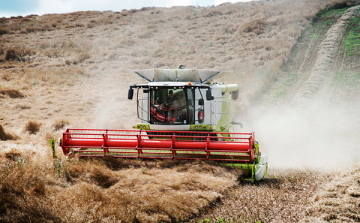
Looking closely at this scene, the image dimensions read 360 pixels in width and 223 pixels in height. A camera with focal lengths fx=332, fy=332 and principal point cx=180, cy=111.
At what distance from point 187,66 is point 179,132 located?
18.7m

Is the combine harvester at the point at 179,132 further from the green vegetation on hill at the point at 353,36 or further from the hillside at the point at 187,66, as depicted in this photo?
the green vegetation on hill at the point at 353,36

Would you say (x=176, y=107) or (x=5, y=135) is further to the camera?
(x=5, y=135)

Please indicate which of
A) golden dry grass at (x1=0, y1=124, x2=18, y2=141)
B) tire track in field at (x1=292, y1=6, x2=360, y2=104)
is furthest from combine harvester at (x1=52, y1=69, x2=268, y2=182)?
tire track in field at (x1=292, y1=6, x2=360, y2=104)

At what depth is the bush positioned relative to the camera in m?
14.2

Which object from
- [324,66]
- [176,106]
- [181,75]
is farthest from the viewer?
[324,66]

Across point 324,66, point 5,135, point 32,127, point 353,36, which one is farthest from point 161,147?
point 353,36

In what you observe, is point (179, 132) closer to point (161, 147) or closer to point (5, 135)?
point (161, 147)

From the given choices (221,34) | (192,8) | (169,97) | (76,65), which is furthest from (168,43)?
(169,97)

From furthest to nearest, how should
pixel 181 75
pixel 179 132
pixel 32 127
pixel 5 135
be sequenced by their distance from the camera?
pixel 32 127 < pixel 5 135 < pixel 181 75 < pixel 179 132

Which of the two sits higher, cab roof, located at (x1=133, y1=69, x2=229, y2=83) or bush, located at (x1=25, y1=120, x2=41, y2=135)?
cab roof, located at (x1=133, y1=69, x2=229, y2=83)

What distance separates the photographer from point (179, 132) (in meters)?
10.2

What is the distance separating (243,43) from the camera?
3275 cm

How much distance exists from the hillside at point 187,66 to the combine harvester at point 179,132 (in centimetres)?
45

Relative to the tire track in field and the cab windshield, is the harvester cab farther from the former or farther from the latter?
the tire track in field
